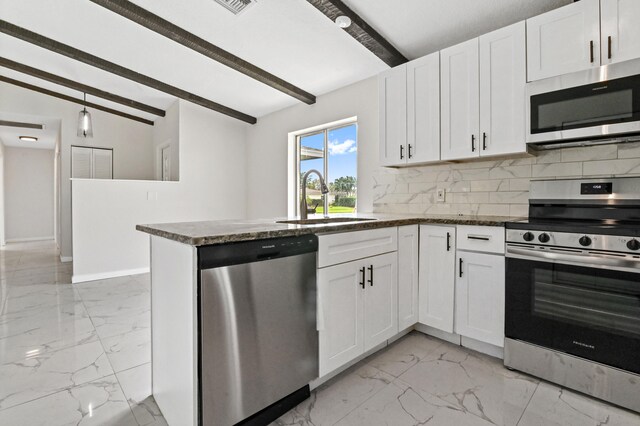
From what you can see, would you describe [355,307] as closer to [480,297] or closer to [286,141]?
[480,297]

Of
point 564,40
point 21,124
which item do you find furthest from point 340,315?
point 21,124

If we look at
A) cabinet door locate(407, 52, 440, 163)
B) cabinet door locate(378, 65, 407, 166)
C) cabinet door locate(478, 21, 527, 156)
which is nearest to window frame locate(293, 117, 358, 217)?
cabinet door locate(378, 65, 407, 166)

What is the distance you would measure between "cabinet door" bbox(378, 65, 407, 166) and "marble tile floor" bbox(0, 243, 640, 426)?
154 cm

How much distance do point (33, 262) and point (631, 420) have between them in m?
7.58

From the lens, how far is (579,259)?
5.54 feet

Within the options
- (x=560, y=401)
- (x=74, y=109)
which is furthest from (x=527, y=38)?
(x=74, y=109)

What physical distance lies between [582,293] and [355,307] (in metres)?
1.22

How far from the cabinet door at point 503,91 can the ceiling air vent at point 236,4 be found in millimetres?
1884

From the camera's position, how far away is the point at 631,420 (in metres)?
1.51

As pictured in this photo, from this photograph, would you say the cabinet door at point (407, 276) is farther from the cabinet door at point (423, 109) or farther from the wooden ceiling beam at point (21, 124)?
the wooden ceiling beam at point (21, 124)

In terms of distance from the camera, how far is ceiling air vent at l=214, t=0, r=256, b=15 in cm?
262

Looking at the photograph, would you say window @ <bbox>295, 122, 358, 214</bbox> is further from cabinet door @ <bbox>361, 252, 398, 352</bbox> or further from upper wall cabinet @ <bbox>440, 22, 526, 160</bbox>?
cabinet door @ <bbox>361, 252, 398, 352</bbox>

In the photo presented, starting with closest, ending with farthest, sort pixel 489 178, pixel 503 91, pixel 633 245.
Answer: pixel 633 245
pixel 503 91
pixel 489 178

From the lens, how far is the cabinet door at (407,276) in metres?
2.26
